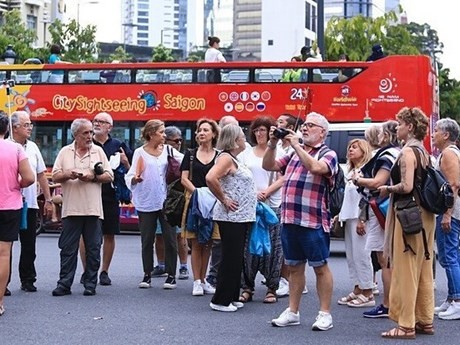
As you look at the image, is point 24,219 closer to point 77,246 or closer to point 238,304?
point 77,246

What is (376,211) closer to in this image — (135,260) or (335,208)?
(335,208)

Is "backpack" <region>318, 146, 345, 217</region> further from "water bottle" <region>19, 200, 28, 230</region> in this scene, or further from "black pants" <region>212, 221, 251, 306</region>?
"water bottle" <region>19, 200, 28, 230</region>

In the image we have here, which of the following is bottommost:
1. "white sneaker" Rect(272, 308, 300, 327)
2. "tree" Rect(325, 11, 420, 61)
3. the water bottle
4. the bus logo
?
"white sneaker" Rect(272, 308, 300, 327)

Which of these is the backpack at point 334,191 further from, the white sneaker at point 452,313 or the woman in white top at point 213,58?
the woman in white top at point 213,58

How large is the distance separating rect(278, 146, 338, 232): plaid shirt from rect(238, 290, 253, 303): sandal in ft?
6.61

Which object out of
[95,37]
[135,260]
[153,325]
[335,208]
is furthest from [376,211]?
[95,37]

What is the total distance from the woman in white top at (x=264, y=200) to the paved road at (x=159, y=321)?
205mm

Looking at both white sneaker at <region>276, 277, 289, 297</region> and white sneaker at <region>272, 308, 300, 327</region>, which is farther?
white sneaker at <region>276, 277, 289, 297</region>

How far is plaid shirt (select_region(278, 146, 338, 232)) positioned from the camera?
8.94 meters

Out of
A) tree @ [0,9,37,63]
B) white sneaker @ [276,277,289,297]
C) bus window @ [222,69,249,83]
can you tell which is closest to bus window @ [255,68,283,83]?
bus window @ [222,69,249,83]

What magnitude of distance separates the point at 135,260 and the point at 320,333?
7.20 meters

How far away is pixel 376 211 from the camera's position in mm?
10031

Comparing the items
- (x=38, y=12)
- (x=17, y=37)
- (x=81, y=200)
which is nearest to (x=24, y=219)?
(x=81, y=200)

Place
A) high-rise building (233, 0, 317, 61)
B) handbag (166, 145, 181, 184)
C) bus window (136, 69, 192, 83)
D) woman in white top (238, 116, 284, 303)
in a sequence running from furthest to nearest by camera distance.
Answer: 1. high-rise building (233, 0, 317, 61)
2. bus window (136, 69, 192, 83)
3. handbag (166, 145, 181, 184)
4. woman in white top (238, 116, 284, 303)
